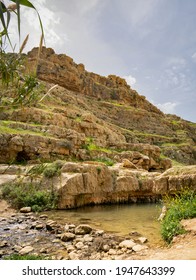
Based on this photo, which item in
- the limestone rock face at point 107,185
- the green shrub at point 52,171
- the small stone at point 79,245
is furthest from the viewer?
the green shrub at point 52,171

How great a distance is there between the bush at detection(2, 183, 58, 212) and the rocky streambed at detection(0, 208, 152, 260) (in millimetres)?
4771

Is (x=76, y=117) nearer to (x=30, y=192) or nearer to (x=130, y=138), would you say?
(x=130, y=138)

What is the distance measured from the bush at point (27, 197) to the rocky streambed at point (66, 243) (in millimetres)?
4771

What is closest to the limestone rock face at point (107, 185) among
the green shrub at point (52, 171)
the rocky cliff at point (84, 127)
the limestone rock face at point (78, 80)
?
the green shrub at point (52, 171)

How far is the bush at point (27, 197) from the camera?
17.3m

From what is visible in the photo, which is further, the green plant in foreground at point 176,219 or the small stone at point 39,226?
the small stone at point 39,226

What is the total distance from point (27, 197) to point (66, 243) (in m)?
9.34

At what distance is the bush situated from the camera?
17.3 metres

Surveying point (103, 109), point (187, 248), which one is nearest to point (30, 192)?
point (187, 248)

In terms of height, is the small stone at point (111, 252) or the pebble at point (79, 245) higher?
the small stone at point (111, 252)

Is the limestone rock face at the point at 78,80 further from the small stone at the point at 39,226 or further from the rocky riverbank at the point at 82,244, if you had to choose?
the rocky riverbank at the point at 82,244

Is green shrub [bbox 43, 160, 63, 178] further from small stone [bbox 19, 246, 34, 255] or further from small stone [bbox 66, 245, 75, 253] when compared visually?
small stone [bbox 66, 245, 75, 253]

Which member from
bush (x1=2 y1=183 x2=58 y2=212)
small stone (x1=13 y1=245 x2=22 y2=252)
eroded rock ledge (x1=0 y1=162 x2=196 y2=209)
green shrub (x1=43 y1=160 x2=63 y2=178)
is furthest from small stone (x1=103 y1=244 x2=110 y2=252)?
green shrub (x1=43 y1=160 x2=63 y2=178)

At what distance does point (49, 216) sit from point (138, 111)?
7366 centimetres
